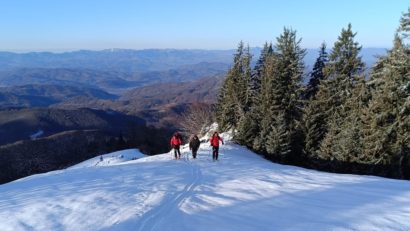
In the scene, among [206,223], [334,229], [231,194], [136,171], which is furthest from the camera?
[136,171]

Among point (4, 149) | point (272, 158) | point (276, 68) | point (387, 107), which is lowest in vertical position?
point (4, 149)

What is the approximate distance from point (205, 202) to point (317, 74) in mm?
31110

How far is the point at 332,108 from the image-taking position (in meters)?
36.9

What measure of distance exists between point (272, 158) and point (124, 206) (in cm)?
2534

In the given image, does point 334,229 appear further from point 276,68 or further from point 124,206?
point 276,68

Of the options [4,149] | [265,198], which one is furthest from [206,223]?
[4,149]

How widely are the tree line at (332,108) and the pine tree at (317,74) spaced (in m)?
0.11

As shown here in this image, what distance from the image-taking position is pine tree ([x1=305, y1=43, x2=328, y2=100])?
41.2 meters

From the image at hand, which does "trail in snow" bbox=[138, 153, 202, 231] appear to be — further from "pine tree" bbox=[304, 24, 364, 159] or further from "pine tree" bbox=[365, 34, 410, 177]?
"pine tree" bbox=[304, 24, 364, 159]

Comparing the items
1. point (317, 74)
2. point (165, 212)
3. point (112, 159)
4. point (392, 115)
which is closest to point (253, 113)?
point (317, 74)

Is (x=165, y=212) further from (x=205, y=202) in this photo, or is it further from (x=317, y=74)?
(x=317, y=74)

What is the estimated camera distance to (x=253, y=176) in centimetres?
1986

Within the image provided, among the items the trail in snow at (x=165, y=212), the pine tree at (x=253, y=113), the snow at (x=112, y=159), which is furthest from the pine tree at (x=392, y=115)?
the snow at (x=112, y=159)

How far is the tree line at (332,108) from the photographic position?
100 ft
